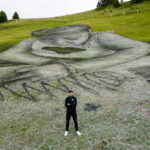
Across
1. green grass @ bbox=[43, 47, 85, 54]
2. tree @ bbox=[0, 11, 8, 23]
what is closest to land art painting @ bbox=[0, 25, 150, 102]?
green grass @ bbox=[43, 47, 85, 54]

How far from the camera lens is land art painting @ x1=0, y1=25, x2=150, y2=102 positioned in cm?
1616

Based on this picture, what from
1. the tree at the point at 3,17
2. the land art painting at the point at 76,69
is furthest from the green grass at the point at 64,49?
the tree at the point at 3,17

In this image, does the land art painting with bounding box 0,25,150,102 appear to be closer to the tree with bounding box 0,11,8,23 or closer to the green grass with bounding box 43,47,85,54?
the green grass with bounding box 43,47,85,54

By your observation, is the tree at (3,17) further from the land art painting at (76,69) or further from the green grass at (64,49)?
the green grass at (64,49)

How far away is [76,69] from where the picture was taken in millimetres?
21719

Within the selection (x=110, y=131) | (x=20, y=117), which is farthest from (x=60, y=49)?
(x=110, y=131)

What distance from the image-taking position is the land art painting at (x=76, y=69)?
16.2 metres

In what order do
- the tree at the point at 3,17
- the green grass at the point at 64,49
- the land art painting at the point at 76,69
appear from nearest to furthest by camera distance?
the land art painting at the point at 76,69
the green grass at the point at 64,49
the tree at the point at 3,17

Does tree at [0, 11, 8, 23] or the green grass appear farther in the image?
tree at [0, 11, 8, 23]

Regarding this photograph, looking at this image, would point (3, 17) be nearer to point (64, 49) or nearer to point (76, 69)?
point (64, 49)

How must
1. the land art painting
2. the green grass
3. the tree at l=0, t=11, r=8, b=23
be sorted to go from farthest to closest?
the tree at l=0, t=11, r=8, b=23, the green grass, the land art painting

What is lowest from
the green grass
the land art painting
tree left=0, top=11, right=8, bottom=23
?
the land art painting

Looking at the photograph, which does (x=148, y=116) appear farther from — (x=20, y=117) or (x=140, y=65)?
(x=140, y=65)

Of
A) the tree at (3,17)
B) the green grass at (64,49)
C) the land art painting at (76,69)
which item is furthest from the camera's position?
the tree at (3,17)
